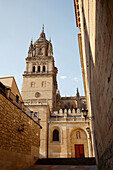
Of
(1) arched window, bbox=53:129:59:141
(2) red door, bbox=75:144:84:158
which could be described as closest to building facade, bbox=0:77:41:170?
(1) arched window, bbox=53:129:59:141

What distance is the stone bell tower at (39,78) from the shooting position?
3020 centimetres

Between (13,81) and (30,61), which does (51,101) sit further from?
(13,81)

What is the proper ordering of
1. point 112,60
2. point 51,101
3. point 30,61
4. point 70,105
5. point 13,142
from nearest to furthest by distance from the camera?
point 112,60
point 13,142
point 51,101
point 30,61
point 70,105

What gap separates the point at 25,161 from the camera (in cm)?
1016

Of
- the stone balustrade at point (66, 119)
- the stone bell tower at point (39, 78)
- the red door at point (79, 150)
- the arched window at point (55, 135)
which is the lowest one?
the red door at point (79, 150)

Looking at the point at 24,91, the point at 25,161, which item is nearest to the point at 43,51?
the point at 24,91

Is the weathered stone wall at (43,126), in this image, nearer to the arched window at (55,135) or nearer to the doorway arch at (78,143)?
the arched window at (55,135)

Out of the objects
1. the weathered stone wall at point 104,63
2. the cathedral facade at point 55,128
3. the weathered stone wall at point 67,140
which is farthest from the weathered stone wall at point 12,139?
the weathered stone wall at point 67,140

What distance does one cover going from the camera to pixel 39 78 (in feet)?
106

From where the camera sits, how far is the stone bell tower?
99.1 ft

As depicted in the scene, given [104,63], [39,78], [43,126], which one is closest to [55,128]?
[43,126]

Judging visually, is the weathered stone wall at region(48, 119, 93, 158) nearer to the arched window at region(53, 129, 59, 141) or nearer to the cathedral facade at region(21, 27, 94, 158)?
the cathedral facade at region(21, 27, 94, 158)

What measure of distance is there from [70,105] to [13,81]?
31.6m

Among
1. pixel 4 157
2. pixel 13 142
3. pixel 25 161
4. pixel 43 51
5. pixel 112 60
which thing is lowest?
pixel 25 161
